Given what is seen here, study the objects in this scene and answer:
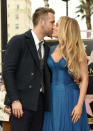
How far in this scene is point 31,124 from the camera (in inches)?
143

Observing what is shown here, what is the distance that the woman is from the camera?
352cm

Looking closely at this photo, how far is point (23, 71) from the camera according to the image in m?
3.48

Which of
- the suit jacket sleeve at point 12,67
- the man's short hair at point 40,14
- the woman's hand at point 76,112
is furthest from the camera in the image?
the man's short hair at point 40,14

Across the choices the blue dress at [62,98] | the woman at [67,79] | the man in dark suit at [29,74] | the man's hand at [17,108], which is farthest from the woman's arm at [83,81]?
the man's hand at [17,108]

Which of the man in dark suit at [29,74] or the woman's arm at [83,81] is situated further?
the woman's arm at [83,81]

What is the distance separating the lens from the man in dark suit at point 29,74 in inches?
134

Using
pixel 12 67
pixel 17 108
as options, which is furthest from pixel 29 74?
pixel 17 108

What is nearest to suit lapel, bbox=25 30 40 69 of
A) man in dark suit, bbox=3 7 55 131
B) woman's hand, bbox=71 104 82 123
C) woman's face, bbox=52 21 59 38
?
man in dark suit, bbox=3 7 55 131

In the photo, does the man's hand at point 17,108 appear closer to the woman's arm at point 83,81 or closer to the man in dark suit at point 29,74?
the man in dark suit at point 29,74

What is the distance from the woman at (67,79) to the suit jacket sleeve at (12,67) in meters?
0.46

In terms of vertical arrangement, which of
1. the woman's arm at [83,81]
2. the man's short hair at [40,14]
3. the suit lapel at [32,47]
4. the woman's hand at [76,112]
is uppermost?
the man's short hair at [40,14]

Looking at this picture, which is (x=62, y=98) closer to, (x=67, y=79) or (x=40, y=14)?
(x=67, y=79)

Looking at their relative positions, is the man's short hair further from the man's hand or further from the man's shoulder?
the man's hand

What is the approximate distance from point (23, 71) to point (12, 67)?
0.15 m
